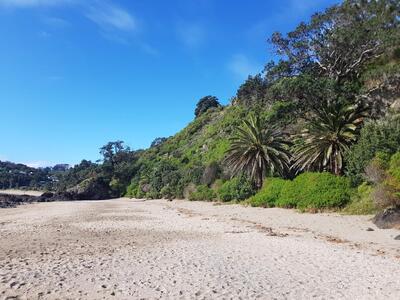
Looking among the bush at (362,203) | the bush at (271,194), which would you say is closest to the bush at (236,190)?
the bush at (271,194)

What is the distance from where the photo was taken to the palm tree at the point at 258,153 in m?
31.1

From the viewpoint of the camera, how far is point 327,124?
2798 cm

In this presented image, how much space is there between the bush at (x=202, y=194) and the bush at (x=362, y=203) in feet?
62.7

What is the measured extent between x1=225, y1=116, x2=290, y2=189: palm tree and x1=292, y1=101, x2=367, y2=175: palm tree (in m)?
1.79

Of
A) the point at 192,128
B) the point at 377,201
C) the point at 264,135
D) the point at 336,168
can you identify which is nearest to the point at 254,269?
the point at 377,201

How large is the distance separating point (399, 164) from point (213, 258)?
11528 mm

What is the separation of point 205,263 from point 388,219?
31.3 feet

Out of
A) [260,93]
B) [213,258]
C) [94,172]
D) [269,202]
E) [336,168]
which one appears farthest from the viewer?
[94,172]

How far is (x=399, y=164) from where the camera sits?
18375 mm

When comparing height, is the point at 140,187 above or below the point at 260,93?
below

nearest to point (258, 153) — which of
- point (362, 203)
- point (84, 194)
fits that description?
point (362, 203)

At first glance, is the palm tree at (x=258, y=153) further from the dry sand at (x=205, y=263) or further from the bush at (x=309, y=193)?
the dry sand at (x=205, y=263)

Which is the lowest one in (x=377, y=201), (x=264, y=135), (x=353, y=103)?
(x=377, y=201)

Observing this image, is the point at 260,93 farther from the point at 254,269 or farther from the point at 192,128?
the point at 192,128
